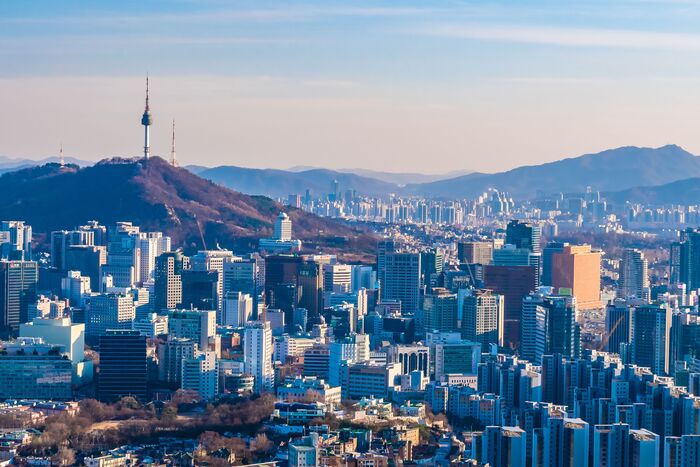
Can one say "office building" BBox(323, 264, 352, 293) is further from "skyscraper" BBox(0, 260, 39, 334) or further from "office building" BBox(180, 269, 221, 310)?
"skyscraper" BBox(0, 260, 39, 334)

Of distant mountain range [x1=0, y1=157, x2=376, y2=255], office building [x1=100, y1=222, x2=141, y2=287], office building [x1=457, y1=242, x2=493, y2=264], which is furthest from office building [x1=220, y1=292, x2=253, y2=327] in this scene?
distant mountain range [x1=0, y1=157, x2=376, y2=255]

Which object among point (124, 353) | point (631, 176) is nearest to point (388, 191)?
point (631, 176)

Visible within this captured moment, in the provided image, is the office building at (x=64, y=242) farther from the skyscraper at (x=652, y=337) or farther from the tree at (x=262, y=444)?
the tree at (x=262, y=444)

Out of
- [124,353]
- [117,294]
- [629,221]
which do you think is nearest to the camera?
[124,353]

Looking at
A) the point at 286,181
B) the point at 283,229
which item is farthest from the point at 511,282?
the point at 286,181

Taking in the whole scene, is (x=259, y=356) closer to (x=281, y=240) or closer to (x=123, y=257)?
(x=123, y=257)

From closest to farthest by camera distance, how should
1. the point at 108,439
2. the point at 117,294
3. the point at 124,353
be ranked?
1. the point at 108,439
2. the point at 124,353
3. the point at 117,294

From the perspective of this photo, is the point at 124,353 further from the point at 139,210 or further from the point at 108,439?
the point at 139,210
